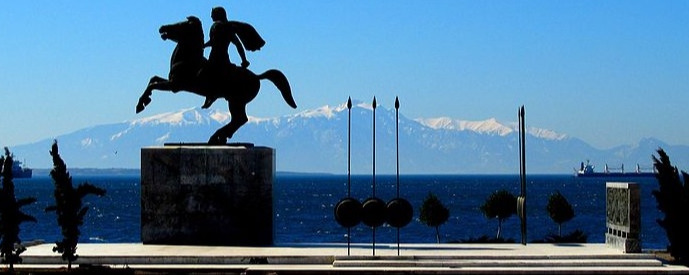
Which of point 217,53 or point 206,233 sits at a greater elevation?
point 217,53

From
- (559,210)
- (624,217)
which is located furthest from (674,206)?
(559,210)

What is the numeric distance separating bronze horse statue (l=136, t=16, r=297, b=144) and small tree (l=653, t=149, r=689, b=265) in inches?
448

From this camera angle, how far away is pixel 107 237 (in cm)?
8512

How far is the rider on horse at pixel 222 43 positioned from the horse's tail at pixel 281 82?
108 cm

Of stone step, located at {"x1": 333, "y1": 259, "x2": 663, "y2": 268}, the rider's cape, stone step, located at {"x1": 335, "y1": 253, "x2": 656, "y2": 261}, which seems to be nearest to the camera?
stone step, located at {"x1": 333, "y1": 259, "x2": 663, "y2": 268}

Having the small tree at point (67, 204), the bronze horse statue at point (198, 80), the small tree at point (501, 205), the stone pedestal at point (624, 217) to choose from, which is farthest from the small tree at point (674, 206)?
the small tree at point (501, 205)

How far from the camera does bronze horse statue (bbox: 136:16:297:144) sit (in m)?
35.8

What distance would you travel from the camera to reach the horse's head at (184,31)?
35719 mm

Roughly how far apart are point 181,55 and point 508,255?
10.9m

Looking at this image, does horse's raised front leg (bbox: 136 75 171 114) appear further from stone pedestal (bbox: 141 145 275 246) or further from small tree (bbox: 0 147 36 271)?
small tree (bbox: 0 147 36 271)

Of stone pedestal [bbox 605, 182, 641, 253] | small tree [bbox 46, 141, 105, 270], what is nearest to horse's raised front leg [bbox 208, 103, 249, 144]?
small tree [bbox 46, 141, 105, 270]

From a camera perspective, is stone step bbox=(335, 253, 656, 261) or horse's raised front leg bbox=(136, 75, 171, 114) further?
horse's raised front leg bbox=(136, 75, 171, 114)

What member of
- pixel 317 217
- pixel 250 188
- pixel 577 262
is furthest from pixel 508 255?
pixel 317 217

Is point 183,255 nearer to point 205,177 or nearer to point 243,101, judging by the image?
point 205,177
